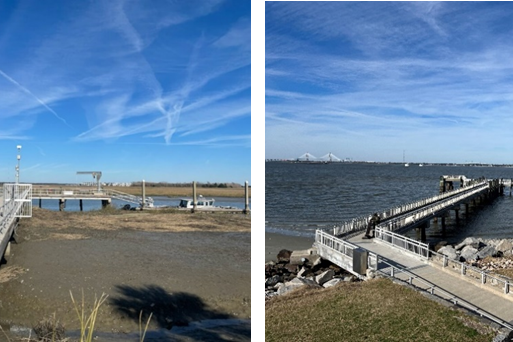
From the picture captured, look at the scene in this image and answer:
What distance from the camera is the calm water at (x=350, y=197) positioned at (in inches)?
355

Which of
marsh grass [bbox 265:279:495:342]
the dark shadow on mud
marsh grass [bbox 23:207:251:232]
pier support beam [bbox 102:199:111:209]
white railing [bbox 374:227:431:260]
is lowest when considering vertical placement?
the dark shadow on mud

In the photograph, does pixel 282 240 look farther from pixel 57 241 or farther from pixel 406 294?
pixel 57 241

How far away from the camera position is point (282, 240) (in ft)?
26.6

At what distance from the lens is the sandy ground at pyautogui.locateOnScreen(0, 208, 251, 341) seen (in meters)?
5.31

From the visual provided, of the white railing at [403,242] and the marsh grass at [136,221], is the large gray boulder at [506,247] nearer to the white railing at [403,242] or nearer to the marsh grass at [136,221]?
the white railing at [403,242]

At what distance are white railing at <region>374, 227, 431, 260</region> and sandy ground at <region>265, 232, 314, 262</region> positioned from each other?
57.6 inches

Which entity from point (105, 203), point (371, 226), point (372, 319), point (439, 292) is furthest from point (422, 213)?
point (105, 203)

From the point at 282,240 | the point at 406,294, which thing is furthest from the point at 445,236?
the point at 406,294

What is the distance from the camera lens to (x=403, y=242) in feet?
18.9

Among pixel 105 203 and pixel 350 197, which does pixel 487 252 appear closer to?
pixel 350 197

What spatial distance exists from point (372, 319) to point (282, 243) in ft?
14.5

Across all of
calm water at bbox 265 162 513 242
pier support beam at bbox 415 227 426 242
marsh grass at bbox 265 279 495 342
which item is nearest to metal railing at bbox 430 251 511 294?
marsh grass at bbox 265 279 495 342

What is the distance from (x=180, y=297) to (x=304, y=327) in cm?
317

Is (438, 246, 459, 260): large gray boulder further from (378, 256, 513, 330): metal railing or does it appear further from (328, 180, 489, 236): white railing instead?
(378, 256, 513, 330): metal railing
